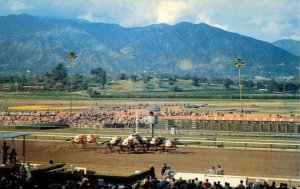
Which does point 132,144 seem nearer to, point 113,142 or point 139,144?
point 139,144

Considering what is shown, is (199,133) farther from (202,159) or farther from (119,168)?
(119,168)

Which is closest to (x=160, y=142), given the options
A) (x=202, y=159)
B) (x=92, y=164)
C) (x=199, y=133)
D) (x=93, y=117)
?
(x=202, y=159)

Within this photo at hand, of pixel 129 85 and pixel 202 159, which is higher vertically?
pixel 129 85

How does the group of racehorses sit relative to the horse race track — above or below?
above

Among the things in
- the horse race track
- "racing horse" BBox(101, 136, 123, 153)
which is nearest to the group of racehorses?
"racing horse" BBox(101, 136, 123, 153)

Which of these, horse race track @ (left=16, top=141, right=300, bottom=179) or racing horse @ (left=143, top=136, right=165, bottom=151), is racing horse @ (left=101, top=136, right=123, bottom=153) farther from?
racing horse @ (left=143, top=136, right=165, bottom=151)

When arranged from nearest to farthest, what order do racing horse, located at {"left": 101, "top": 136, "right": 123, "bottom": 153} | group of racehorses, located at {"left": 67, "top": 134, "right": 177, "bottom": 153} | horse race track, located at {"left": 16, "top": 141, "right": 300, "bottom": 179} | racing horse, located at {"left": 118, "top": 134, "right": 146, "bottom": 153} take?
horse race track, located at {"left": 16, "top": 141, "right": 300, "bottom": 179}
racing horse, located at {"left": 118, "top": 134, "right": 146, "bottom": 153}
group of racehorses, located at {"left": 67, "top": 134, "right": 177, "bottom": 153}
racing horse, located at {"left": 101, "top": 136, "right": 123, "bottom": 153}

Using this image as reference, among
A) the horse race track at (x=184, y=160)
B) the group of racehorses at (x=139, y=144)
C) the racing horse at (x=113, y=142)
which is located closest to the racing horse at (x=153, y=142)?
the group of racehorses at (x=139, y=144)

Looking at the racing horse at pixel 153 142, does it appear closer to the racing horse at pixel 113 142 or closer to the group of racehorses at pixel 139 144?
the group of racehorses at pixel 139 144
